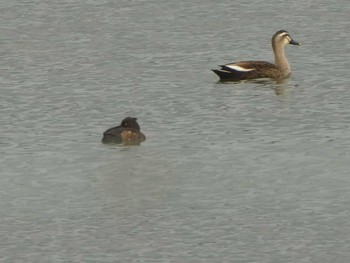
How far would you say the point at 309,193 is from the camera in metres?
20.2

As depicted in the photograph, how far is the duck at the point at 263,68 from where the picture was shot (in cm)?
3066

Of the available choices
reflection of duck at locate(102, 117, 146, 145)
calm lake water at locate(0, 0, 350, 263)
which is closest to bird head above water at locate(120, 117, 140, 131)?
reflection of duck at locate(102, 117, 146, 145)

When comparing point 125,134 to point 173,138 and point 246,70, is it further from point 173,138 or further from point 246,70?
point 246,70

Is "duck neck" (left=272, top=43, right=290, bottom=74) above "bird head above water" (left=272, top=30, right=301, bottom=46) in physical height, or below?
below

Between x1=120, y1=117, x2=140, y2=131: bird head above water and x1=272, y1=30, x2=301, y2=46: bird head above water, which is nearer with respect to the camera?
x1=120, y1=117, x2=140, y2=131: bird head above water

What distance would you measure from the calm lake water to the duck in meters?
0.28

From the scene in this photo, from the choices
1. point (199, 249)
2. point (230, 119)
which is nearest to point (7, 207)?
point (199, 249)

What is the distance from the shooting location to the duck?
3066 cm

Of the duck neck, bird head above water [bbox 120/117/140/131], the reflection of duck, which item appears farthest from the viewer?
the duck neck

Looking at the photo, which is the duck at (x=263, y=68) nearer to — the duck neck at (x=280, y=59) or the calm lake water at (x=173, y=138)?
the duck neck at (x=280, y=59)

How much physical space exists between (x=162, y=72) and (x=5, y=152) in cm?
840

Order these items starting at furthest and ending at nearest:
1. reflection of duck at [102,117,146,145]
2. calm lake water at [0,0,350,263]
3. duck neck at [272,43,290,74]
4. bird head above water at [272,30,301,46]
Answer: bird head above water at [272,30,301,46]
duck neck at [272,43,290,74]
reflection of duck at [102,117,146,145]
calm lake water at [0,0,350,263]

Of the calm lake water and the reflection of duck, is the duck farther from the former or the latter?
the reflection of duck

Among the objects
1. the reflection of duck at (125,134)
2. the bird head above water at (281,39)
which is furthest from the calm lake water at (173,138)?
the bird head above water at (281,39)
